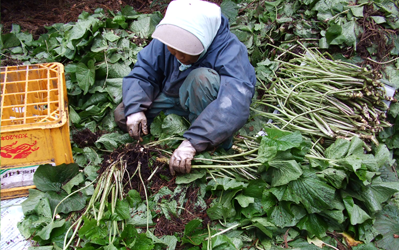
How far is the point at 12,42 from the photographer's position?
10.0ft

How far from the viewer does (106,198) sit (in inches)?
77.1

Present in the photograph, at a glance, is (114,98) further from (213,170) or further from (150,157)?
(213,170)

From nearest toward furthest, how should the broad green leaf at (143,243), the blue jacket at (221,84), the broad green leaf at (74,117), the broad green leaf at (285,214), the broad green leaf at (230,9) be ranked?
1. the broad green leaf at (143,243)
2. the broad green leaf at (285,214)
3. the blue jacket at (221,84)
4. the broad green leaf at (74,117)
5. the broad green leaf at (230,9)

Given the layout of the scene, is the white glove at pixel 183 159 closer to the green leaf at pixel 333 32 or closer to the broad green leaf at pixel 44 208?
the broad green leaf at pixel 44 208

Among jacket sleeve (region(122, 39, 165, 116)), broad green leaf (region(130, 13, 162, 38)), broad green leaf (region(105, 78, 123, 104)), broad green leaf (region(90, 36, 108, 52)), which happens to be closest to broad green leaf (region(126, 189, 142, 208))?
jacket sleeve (region(122, 39, 165, 116))

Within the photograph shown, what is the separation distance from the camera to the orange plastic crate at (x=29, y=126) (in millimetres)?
1877

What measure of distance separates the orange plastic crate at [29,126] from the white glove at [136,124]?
0.44m

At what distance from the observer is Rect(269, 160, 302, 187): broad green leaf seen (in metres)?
1.85

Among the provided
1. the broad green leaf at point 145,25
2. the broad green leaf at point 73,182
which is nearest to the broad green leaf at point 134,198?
the broad green leaf at point 73,182

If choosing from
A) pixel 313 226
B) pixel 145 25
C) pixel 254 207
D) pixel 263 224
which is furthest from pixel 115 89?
pixel 313 226

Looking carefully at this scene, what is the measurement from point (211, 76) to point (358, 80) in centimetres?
119

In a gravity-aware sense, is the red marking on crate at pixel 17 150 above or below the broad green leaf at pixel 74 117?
above

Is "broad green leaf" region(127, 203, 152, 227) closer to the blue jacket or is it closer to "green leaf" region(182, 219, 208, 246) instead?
"green leaf" region(182, 219, 208, 246)

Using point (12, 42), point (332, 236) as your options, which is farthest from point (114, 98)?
point (332, 236)
